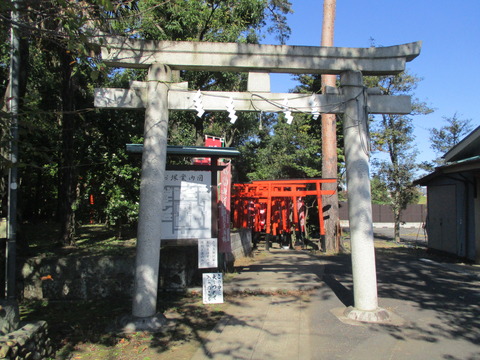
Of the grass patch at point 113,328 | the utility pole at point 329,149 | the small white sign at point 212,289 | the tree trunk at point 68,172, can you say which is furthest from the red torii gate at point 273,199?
the grass patch at point 113,328

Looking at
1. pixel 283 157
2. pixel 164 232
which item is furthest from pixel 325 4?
pixel 164 232

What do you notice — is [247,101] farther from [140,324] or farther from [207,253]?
[140,324]

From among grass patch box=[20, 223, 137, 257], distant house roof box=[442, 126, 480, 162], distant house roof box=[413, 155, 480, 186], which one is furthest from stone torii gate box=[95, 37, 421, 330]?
distant house roof box=[442, 126, 480, 162]

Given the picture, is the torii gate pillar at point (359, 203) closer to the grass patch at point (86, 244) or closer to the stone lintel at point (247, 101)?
the stone lintel at point (247, 101)

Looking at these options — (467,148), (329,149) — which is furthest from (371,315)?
(329,149)

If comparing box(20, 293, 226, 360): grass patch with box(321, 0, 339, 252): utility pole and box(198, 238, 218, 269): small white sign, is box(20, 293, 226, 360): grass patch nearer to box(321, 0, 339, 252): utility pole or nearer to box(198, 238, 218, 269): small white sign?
box(198, 238, 218, 269): small white sign

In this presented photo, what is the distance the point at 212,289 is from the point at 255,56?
4.12 meters

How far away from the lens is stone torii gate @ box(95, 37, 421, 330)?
6.24 metres

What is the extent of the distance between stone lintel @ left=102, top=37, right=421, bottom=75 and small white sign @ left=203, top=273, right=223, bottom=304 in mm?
3623

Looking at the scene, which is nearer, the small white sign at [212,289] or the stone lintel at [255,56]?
the stone lintel at [255,56]

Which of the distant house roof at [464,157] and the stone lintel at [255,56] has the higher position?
the stone lintel at [255,56]

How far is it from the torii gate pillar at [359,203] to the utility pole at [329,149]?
9.39m

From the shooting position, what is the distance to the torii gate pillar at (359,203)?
6.45m

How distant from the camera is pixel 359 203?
6578 mm
